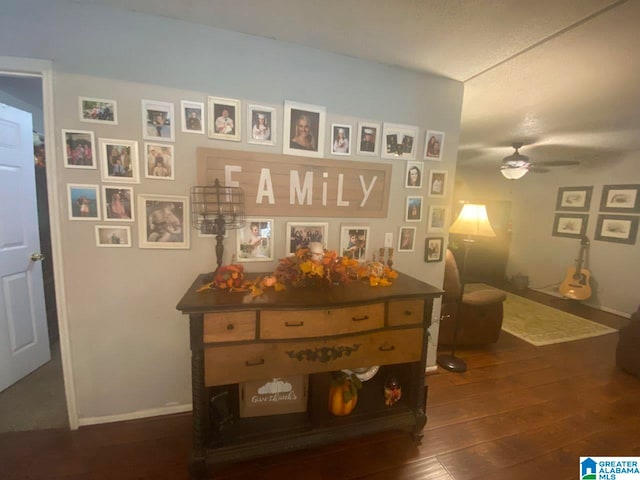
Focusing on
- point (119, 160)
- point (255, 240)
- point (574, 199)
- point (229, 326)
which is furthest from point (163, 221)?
point (574, 199)

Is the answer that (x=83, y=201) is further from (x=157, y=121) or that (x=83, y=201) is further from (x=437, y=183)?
(x=437, y=183)

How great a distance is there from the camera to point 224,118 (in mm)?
1526

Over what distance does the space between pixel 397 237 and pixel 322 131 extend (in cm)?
95

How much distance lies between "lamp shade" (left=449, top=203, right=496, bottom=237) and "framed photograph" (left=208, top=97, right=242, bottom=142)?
186 centimetres

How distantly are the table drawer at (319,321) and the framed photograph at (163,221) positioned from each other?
77 centimetres

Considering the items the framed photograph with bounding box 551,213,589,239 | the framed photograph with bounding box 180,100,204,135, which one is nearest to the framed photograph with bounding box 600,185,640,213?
the framed photograph with bounding box 551,213,589,239

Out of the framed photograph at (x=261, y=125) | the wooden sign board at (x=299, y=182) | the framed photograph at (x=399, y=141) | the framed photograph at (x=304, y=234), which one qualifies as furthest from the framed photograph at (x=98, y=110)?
the framed photograph at (x=399, y=141)

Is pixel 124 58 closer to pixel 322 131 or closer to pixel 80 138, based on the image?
pixel 80 138

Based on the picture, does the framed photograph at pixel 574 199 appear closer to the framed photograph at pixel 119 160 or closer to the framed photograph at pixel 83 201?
the framed photograph at pixel 119 160

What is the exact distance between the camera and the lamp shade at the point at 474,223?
2141 millimetres

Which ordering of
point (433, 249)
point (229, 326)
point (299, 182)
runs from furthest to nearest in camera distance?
point (433, 249)
point (299, 182)
point (229, 326)

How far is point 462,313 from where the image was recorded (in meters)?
2.58

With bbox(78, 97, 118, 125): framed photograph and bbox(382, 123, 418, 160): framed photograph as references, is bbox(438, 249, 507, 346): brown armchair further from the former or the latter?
bbox(78, 97, 118, 125): framed photograph

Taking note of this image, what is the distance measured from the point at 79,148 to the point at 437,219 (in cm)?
236
